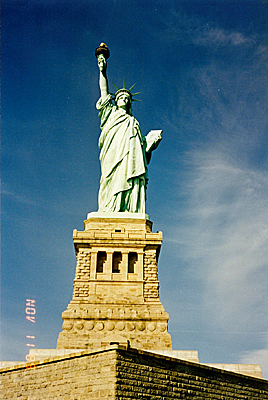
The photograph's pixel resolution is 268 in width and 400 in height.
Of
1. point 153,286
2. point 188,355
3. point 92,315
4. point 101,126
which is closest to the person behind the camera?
point 188,355

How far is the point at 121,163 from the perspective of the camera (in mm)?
26516

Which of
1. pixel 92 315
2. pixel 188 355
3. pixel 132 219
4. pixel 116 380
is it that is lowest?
pixel 116 380

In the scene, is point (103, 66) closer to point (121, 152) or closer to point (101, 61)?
point (101, 61)

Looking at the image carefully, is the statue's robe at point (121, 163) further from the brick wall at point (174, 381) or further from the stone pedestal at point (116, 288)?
the brick wall at point (174, 381)

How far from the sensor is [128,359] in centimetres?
1367

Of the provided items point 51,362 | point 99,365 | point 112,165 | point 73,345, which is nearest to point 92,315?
point 73,345

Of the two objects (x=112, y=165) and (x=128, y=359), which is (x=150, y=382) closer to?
(x=128, y=359)

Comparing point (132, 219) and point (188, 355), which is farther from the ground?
point (132, 219)

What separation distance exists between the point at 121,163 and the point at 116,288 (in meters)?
7.97

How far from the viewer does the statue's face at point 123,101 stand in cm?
2837

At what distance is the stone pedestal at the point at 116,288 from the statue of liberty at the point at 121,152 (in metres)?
1.61

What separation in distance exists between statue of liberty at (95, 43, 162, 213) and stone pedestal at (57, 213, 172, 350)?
161 centimetres

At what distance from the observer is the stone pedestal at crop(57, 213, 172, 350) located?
781 inches

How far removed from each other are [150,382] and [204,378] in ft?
8.94
